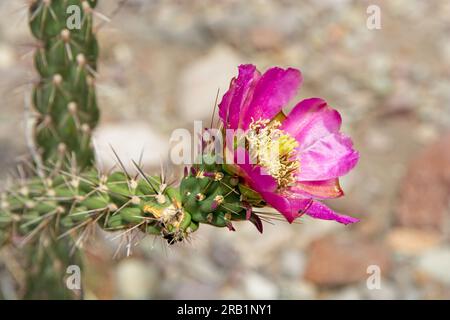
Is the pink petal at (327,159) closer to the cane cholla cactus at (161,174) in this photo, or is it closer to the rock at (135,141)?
the cane cholla cactus at (161,174)

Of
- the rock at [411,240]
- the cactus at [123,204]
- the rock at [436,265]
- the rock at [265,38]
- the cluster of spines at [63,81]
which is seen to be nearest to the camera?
the cactus at [123,204]

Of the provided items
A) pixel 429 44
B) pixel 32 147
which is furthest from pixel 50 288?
pixel 429 44

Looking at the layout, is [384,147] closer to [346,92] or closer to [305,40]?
[346,92]

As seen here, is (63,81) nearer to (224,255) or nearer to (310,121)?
(310,121)

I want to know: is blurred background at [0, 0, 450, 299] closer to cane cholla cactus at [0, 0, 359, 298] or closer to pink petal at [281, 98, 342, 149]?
cane cholla cactus at [0, 0, 359, 298]

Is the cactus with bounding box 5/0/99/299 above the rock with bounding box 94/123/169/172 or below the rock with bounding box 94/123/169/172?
below

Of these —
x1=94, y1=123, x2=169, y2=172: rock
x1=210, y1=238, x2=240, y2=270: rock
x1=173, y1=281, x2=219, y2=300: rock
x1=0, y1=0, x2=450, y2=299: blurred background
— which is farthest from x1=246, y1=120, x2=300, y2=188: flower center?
x1=94, y1=123, x2=169, y2=172: rock

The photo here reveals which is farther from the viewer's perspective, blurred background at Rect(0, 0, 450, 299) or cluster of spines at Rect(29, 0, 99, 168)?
blurred background at Rect(0, 0, 450, 299)

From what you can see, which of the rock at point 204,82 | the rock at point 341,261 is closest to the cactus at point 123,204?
the rock at point 341,261
